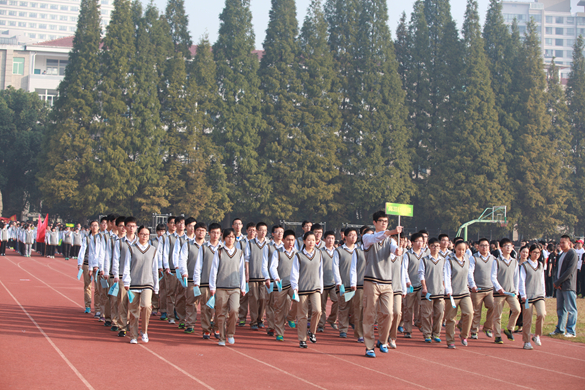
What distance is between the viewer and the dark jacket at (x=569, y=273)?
1080cm

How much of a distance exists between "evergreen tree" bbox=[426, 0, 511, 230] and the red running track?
92.1 feet

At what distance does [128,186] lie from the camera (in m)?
35.6

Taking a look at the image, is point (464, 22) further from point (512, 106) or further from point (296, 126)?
point (296, 126)

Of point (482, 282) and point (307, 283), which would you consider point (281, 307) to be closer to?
point (307, 283)

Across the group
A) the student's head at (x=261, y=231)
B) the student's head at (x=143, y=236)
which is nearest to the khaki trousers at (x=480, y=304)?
the student's head at (x=261, y=231)

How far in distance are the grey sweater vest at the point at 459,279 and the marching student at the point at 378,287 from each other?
1.75 metres

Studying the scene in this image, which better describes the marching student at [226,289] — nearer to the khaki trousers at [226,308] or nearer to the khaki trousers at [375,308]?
the khaki trousers at [226,308]

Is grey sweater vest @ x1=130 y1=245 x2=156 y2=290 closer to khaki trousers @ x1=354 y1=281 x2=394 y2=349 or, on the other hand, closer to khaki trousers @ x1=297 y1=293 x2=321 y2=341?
khaki trousers @ x1=297 y1=293 x2=321 y2=341

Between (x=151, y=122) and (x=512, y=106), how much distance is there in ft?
82.4

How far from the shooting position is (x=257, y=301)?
10.5 metres

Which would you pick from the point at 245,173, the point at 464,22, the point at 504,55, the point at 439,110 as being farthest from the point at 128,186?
the point at 504,55

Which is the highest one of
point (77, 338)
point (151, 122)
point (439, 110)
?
point (439, 110)

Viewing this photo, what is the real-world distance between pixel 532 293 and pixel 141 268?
253 inches

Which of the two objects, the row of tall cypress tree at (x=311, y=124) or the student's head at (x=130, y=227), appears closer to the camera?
the student's head at (x=130, y=227)
